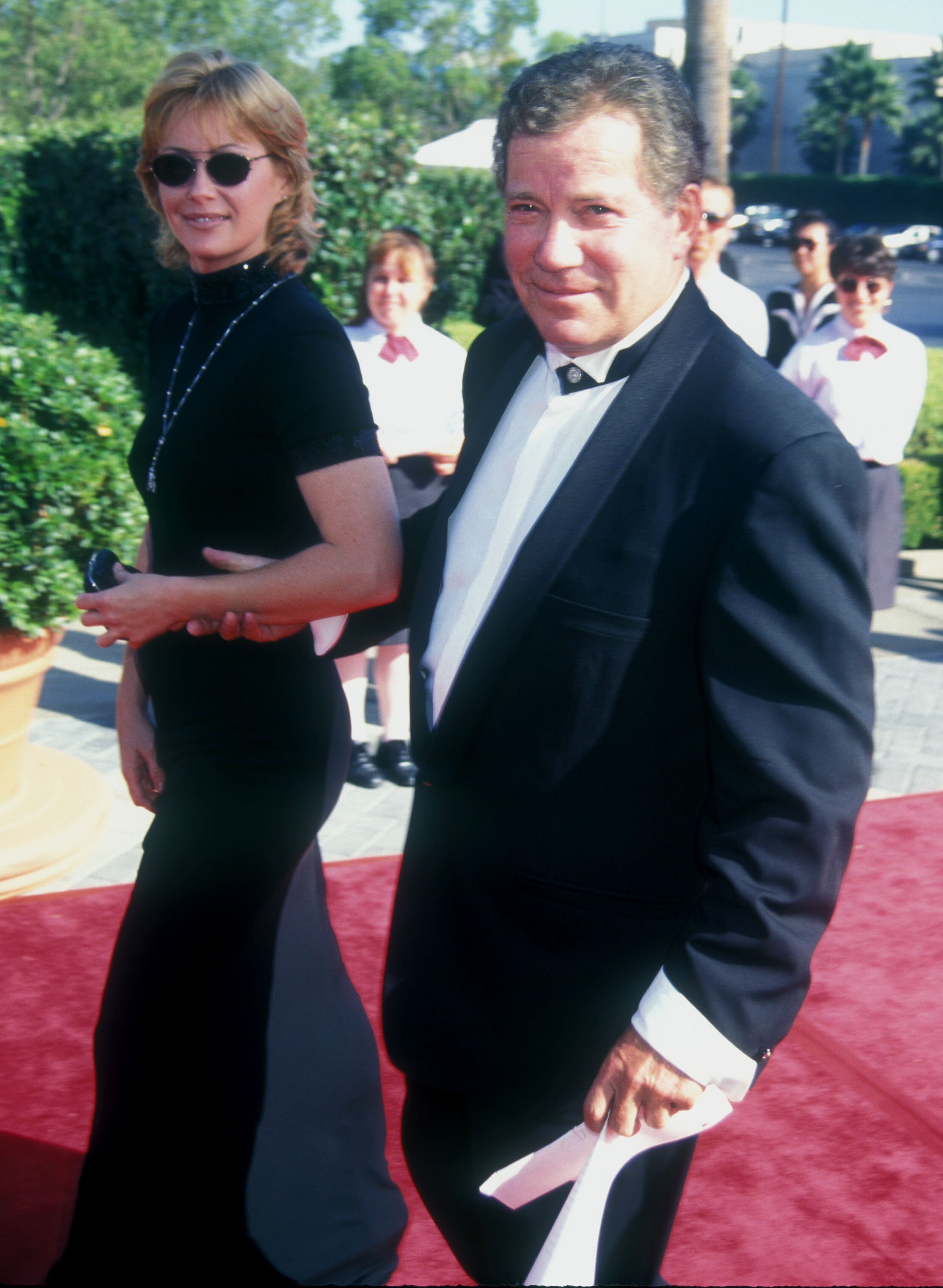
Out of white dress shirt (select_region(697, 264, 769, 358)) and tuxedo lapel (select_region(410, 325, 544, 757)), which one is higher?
tuxedo lapel (select_region(410, 325, 544, 757))

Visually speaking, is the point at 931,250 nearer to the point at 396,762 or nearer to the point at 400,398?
the point at 400,398

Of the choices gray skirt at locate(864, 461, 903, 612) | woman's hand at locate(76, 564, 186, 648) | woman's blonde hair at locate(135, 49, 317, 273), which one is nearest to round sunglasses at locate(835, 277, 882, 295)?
gray skirt at locate(864, 461, 903, 612)

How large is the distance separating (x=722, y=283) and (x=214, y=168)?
3.52 metres

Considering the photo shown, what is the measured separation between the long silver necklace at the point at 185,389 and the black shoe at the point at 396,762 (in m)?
3.16

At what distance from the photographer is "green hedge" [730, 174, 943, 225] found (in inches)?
2312

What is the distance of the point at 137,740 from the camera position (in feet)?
7.77

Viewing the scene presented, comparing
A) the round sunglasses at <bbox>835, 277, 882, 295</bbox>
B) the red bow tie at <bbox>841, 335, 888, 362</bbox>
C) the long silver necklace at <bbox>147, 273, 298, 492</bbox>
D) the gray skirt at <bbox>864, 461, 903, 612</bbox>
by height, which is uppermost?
the long silver necklace at <bbox>147, 273, 298, 492</bbox>

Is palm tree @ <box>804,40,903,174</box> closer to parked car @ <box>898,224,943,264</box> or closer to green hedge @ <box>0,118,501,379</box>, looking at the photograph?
parked car @ <box>898,224,943,264</box>

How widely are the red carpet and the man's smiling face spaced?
1817 mm

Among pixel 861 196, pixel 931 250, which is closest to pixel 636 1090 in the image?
pixel 931 250

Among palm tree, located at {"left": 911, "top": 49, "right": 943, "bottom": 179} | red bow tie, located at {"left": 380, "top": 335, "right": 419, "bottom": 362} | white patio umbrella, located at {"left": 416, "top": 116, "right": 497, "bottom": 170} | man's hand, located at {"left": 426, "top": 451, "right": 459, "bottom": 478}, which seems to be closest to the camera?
man's hand, located at {"left": 426, "top": 451, "right": 459, "bottom": 478}

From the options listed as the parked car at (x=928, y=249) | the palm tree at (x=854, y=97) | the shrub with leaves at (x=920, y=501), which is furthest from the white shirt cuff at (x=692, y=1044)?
the palm tree at (x=854, y=97)

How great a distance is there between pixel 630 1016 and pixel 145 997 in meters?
0.83

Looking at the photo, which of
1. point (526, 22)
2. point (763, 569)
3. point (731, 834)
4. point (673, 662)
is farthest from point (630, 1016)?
point (526, 22)
